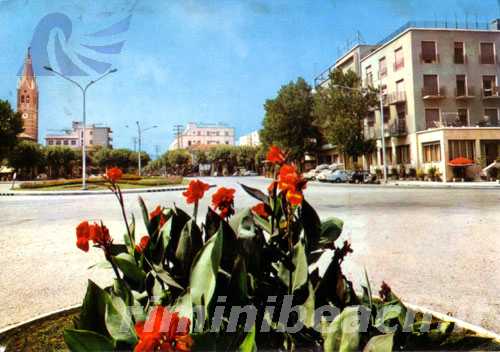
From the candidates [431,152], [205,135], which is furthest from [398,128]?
[205,135]

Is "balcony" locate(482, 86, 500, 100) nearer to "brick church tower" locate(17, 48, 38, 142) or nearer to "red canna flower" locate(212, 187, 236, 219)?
"brick church tower" locate(17, 48, 38, 142)

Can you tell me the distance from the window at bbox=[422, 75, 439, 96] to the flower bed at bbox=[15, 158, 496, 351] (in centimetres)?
3053

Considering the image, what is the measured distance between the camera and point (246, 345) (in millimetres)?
985

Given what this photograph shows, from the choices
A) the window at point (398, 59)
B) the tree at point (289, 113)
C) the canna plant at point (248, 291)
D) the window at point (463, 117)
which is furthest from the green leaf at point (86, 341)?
the window at point (463, 117)

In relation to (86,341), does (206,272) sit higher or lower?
higher

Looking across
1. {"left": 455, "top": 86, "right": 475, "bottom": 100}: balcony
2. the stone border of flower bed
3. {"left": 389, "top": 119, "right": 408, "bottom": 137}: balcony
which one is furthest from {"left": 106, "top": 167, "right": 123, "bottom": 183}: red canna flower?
{"left": 455, "top": 86, "right": 475, "bottom": 100}: balcony

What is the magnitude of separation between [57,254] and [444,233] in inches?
222

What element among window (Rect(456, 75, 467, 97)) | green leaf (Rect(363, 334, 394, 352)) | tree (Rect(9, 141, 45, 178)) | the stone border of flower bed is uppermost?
window (Rect(456, 75, 467, 97))

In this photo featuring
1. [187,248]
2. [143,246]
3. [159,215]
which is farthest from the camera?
[159,215]

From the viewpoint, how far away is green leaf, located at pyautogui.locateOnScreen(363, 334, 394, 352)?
1046 millimetres

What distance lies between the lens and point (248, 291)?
4.50ft

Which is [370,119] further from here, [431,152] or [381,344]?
[381,344]

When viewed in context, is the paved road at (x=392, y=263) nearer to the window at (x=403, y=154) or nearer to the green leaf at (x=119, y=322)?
the green leaf at (x=119, y=322)

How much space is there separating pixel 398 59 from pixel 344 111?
5.48 meters
